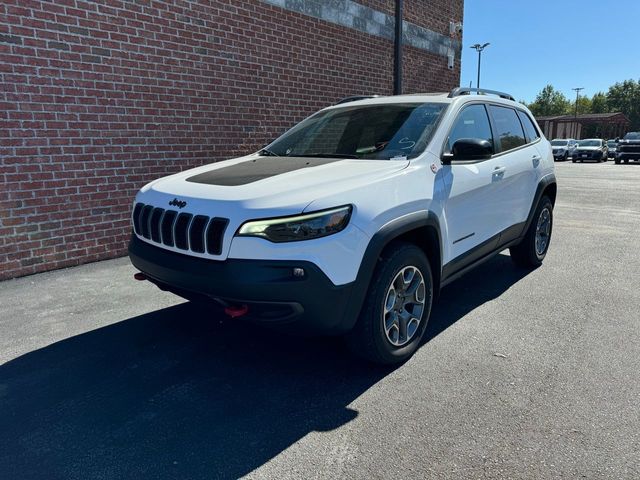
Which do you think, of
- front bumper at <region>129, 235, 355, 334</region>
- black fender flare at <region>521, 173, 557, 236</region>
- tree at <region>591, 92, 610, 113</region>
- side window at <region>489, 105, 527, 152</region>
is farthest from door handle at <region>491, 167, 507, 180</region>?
tree at <region>591, 92, 610, 113</region>

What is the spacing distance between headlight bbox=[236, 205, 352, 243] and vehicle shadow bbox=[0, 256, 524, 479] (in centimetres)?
100

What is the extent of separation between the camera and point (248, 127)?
7.73 m

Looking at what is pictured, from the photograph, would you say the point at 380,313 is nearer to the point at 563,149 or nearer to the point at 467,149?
the point at 467,149

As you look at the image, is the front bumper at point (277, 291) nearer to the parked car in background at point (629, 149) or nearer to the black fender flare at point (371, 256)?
the black fender flare at point (371, 256)

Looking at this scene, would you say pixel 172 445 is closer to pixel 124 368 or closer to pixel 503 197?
pixel 124 368

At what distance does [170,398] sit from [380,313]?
136 centimetres

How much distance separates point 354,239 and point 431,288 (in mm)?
994

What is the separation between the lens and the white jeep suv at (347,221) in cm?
260

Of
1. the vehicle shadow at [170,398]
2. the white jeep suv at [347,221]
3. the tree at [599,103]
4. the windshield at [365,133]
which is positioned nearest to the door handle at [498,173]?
the white jeep suv at [347,221]

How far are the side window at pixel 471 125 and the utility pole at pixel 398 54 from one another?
7.25 metres

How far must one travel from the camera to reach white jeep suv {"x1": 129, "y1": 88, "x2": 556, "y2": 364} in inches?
103

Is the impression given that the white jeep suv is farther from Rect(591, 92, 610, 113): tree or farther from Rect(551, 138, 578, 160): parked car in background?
Rect(591, 92, 610, 113): tree

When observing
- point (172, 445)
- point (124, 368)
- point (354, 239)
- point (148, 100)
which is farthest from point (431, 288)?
point (148, 100)

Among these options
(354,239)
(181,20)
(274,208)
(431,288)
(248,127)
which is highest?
(181,20)
